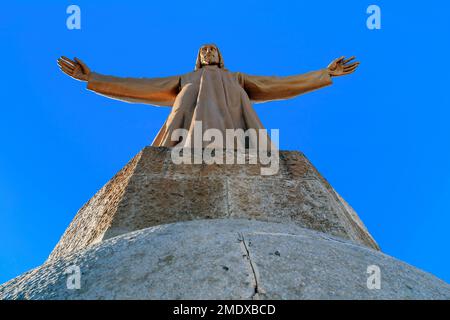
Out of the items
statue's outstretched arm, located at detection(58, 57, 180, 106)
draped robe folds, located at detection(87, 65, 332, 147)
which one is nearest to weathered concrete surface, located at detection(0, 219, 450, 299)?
draped robe folds, located at detection(87, 65, 332, 147)

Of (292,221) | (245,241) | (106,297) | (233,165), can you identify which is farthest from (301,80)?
(106,297)

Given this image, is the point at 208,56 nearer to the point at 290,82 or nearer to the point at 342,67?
the point at 290,82

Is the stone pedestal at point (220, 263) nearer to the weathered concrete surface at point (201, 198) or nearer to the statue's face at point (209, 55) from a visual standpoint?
the weathered concrete surface at point (201, 198)

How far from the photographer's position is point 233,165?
3.02 metres

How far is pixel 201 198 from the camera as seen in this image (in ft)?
9.11

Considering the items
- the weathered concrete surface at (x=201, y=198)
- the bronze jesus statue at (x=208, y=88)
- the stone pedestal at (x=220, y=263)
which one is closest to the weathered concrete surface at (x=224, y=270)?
the stone pedestal at (x=220, y=263)

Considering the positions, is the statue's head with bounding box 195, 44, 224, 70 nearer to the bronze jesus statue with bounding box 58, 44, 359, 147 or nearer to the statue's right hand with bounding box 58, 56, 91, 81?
the bronze jesus statue with bounding box 58, 44, 359, 147

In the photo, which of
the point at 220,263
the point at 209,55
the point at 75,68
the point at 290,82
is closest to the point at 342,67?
the point at 290,82

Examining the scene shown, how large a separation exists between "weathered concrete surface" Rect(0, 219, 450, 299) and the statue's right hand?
418cm

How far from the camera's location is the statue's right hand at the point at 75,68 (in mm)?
5641

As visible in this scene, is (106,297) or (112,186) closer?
(106,297)
